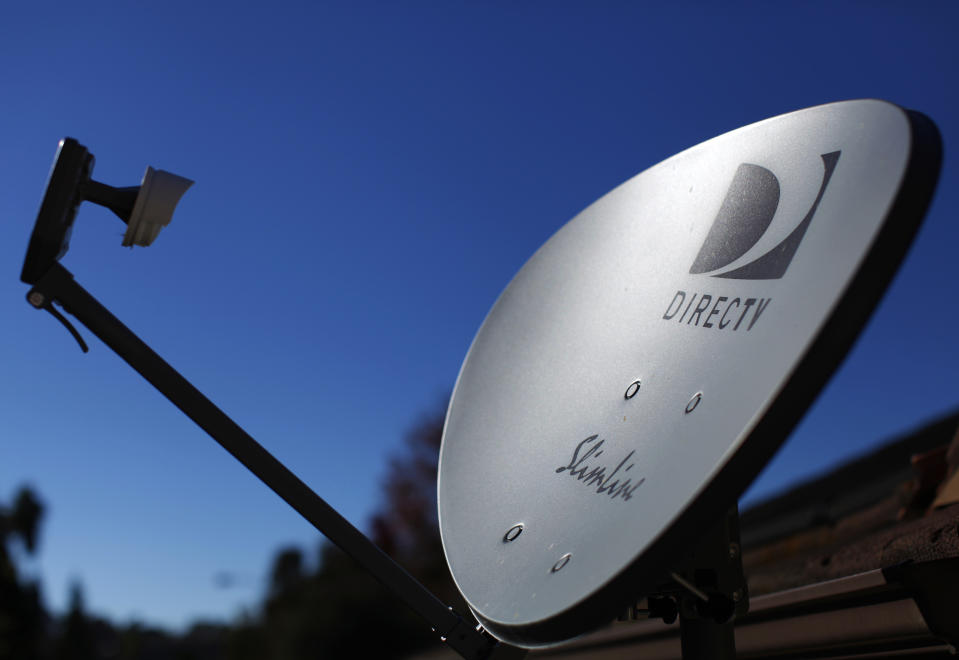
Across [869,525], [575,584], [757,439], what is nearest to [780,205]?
[757,439]

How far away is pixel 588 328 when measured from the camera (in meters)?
1.85

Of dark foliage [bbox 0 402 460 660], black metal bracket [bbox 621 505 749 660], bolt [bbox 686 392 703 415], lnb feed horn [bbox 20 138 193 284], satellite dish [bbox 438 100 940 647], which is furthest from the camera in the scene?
dark foliage [bbox 0 402 460 660]

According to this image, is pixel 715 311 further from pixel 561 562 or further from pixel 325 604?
pixel 325 604

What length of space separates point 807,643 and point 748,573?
1.70 meters

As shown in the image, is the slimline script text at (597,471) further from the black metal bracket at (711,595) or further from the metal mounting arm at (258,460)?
the metal mounting arm at (258,460)

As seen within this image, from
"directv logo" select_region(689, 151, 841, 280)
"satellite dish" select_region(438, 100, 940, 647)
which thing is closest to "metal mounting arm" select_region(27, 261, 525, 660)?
"satellite dish" select_region(438, 100, 940, 647)

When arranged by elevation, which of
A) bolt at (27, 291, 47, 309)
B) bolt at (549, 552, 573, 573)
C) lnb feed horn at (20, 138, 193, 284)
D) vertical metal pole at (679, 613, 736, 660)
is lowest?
vertical metal pole at (679, 613, 736, 660)

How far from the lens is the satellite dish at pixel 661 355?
956 mm

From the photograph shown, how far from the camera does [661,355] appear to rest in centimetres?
142

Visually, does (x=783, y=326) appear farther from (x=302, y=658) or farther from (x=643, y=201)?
(x=302, y=658)

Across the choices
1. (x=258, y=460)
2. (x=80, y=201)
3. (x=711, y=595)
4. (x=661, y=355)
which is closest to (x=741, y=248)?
(x=661, y=355)

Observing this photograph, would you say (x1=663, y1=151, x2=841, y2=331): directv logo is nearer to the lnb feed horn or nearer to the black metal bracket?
the black metal bracket

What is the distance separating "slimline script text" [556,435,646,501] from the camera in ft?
4.03

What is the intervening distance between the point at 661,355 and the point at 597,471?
0.24 m
